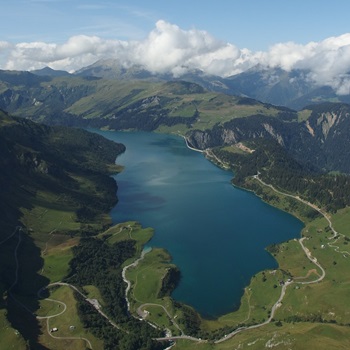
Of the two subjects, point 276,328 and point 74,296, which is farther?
point 74,296

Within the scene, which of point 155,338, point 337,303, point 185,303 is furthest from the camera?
point 185,303

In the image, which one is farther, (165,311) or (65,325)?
(165,311)

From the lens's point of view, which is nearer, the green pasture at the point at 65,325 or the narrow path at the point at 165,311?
the green pasture at the point at 65,325

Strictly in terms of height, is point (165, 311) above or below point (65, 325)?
below

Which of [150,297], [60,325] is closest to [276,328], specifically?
[150,297]

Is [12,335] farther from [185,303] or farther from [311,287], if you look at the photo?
[311,287]

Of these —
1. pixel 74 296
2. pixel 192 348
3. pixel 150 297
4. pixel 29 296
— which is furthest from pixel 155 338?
pixel 29 296

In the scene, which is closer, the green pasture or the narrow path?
the green pasture

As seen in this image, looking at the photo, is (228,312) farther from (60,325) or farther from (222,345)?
(60,325)

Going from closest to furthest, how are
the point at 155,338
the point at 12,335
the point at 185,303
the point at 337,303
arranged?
the point at 12,335 → the point at 155,338 → the point at 337,303 → the point at 185,303
